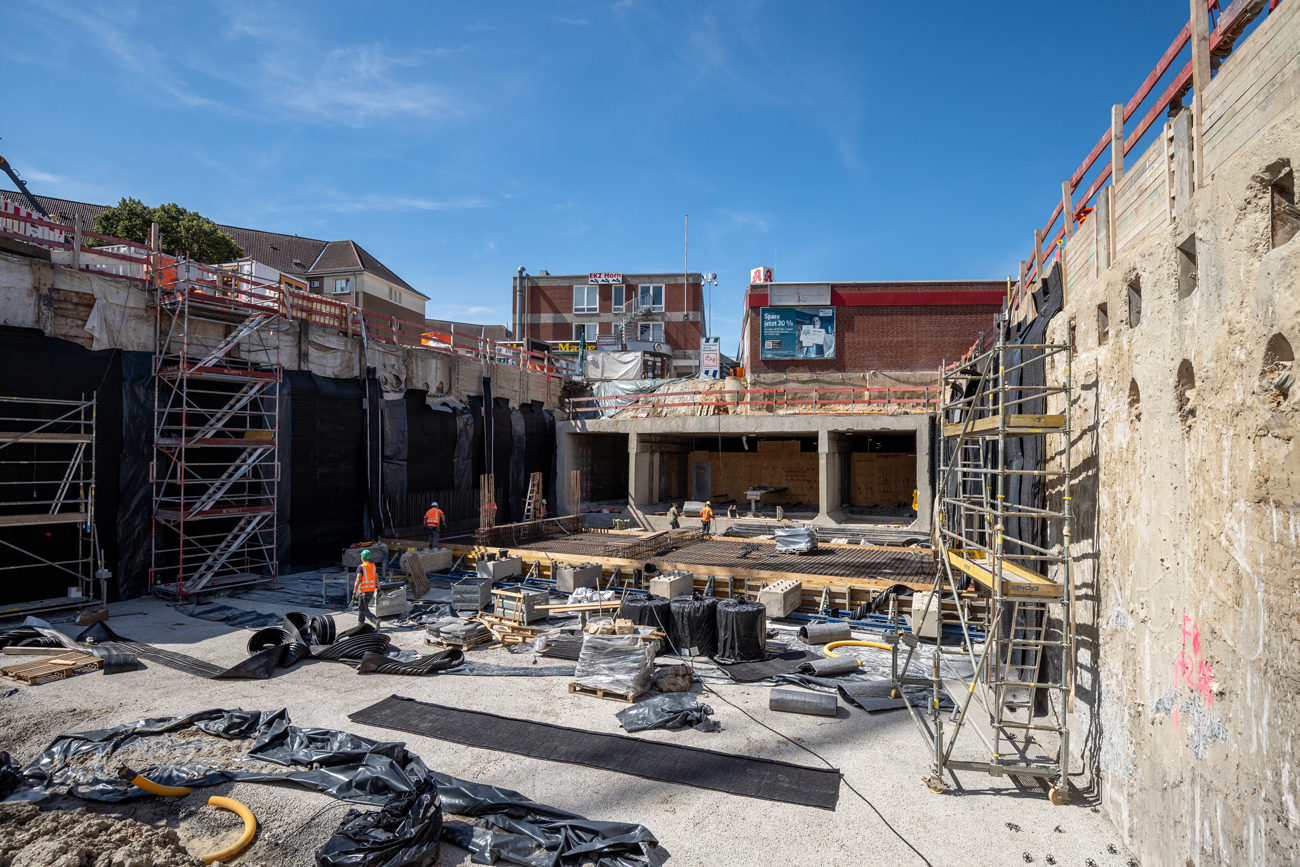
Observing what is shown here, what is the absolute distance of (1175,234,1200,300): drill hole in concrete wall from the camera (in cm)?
540

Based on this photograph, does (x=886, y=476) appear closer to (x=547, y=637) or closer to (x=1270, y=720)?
(x=547, y=637)

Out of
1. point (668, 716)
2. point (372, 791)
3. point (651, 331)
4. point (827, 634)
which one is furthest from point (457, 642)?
point (651, 331)

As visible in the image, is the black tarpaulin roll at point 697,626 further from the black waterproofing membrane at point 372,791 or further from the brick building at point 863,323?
the brick building at point 863,323

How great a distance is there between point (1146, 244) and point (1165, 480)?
2.09m

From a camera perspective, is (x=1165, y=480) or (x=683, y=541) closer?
(x=1165, y=480)

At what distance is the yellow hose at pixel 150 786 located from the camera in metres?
6.62

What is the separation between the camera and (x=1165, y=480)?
18.2ft

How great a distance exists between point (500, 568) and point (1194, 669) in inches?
559

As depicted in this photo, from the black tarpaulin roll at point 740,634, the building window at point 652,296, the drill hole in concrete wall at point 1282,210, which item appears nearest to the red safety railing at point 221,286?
the black tarpaulin roll at point 740,634

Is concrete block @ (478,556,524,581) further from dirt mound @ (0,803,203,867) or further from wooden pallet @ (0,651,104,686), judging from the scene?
dirt mound @ (0,803,203,867)

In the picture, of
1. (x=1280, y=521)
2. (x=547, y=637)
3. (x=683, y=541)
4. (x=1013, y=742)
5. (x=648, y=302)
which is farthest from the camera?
(x=648, y=302)

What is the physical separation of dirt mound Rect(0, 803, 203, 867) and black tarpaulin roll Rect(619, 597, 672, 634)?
23.6 ft

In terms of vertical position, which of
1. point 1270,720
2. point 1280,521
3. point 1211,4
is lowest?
point 1270,720

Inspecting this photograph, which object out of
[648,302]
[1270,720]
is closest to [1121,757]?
[1270,720]
